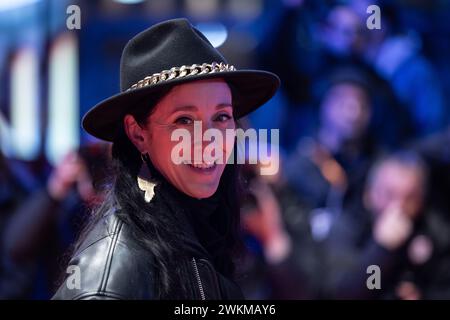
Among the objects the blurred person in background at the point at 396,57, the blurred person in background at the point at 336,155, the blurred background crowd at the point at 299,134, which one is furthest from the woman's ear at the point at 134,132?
the blurred person in background at the point at 396,57

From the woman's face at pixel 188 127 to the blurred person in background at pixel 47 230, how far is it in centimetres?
266

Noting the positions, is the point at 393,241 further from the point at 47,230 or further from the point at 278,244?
the point at 47,230

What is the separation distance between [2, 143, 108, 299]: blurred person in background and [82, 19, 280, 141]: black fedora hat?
2.66 meters

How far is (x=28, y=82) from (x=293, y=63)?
1.52 meters

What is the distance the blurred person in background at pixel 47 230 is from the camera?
450 centimetres

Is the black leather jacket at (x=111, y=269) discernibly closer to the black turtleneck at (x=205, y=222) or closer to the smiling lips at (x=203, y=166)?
the black turtleneck at (x=205, y=222)

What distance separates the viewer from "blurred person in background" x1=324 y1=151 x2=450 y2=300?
14.3 ft

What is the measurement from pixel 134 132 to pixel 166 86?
0.17 m

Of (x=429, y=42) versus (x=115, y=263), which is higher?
(x=429, y=42)

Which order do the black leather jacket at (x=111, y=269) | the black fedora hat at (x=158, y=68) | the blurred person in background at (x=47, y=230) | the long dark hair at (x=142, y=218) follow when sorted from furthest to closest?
the blurred person in background at (x=47, y=230) < the black fedora hat at (x=158, y=68) < the long dark hair at (x=142, y=218) < the black leather jacket at (x=111, y=269)

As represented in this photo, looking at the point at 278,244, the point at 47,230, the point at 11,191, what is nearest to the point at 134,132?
the point at 278,244

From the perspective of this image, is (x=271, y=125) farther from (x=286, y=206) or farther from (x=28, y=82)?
(x=28, y=82)

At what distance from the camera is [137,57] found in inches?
72.4

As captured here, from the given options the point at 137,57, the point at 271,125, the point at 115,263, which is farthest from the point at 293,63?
the point at 115,263
